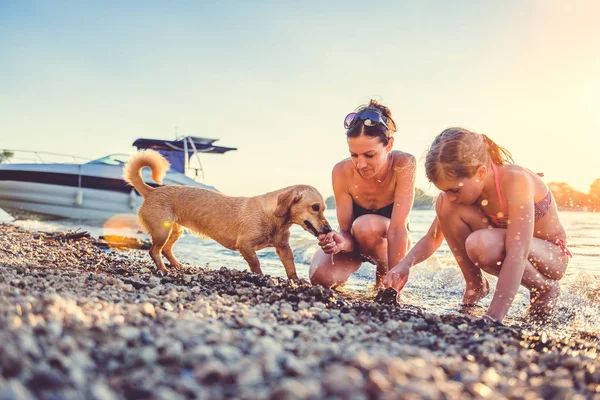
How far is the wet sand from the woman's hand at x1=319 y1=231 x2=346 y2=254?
1632 mm

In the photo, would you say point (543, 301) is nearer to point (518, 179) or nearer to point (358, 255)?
point (518, 179)

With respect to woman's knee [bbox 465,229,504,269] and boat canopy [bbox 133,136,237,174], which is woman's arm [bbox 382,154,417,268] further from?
boat canopy [bbox 133,136,237,174]

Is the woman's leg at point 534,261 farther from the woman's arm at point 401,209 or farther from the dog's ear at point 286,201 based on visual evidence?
the dog's ear at point 286,201

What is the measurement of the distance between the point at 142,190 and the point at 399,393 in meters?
5.49

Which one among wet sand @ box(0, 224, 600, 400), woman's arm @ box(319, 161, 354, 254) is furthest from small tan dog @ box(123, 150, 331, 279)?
wet sand @ box(0, 224, 600, 400)

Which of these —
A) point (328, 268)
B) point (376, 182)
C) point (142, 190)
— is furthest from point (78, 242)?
point (376, 182)

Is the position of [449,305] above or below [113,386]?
below

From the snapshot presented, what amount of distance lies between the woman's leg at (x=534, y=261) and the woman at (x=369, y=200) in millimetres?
837

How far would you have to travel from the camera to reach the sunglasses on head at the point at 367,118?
4.72 m

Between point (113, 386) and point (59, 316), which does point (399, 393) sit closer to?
point (113, 386)

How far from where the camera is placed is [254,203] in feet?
18.8

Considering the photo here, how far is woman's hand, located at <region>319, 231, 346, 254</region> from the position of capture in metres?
4.71

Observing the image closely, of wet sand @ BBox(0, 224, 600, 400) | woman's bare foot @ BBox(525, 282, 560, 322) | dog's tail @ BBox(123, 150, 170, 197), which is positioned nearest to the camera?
wet sand @ BBox(0, 224, 600, 400)

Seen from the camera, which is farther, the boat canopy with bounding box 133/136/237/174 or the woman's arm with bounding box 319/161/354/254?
the boat canopy with bounding box 133/136/237/174
